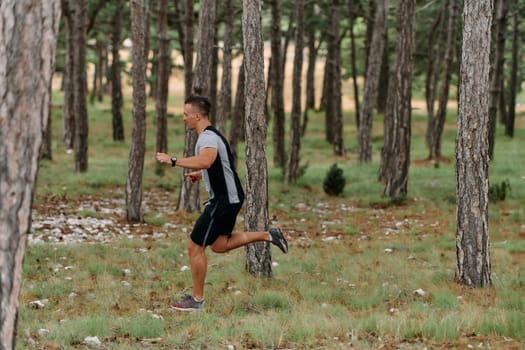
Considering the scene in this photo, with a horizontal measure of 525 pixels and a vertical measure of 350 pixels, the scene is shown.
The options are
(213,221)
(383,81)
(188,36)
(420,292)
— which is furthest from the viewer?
(383,81)

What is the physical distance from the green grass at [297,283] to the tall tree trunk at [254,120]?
961mm

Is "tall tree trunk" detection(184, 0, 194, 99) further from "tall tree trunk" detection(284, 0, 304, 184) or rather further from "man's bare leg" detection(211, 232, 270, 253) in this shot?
"man's bare leg" detection(211, 232, 270, 253)

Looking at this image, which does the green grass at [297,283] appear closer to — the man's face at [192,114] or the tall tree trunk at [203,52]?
the tall tree trunk at [203,52]

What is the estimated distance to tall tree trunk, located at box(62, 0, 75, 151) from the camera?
92.7ft

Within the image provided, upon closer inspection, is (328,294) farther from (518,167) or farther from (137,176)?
(518,167)

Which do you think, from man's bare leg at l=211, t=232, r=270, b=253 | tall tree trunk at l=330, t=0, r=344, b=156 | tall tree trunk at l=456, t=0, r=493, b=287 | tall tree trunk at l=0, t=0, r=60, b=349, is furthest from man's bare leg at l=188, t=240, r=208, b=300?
tall tree trunk at l=330, t=0, r=344, b=156

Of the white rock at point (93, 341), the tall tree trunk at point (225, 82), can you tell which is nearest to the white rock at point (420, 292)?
the white rock at point (93, 341)

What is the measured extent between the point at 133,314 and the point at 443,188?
15882 millimetres

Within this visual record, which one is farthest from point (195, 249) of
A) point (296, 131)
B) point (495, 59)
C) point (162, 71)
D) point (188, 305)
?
point (495, 59)

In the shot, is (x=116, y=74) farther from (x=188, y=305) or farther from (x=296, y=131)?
(x=188, y=305)

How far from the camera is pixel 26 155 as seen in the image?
4371mm

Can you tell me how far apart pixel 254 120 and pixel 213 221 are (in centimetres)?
222

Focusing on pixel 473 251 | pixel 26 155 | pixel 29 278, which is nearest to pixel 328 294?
pixel 473 251

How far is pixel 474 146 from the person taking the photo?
32.6 ft
